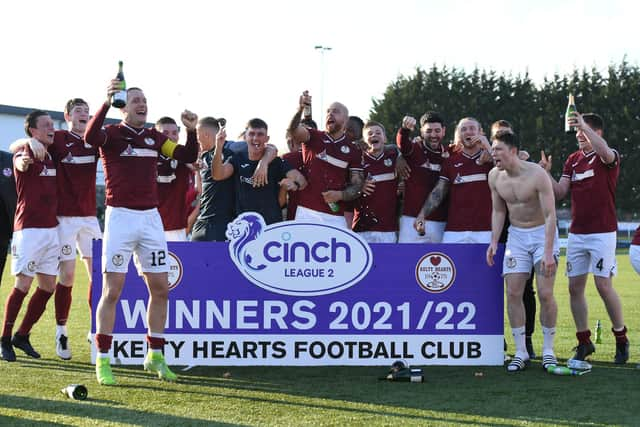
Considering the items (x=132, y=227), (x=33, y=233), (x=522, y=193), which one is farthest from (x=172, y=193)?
(x=522, y=193)

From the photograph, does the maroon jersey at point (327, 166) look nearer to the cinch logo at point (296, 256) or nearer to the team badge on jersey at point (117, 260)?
the cinch logo at point (296, 256)

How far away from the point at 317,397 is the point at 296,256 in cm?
163

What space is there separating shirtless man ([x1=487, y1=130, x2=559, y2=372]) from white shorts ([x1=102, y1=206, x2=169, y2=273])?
3.16 m

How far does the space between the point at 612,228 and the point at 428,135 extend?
7.04ft

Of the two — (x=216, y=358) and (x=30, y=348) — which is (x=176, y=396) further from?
(x=30, y=348)

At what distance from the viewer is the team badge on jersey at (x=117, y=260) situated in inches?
272

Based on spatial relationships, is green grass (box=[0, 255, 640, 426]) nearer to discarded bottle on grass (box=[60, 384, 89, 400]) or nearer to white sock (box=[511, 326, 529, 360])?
discarded bottle on grass (box=[60, 384, 89, 400])

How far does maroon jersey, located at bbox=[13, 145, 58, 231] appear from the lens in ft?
26.7

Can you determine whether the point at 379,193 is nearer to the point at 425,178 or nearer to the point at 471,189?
the point at 425,178

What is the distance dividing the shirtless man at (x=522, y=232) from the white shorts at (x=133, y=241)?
10.4 ft

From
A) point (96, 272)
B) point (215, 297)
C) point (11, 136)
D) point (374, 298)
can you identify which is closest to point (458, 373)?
point (374, 298)

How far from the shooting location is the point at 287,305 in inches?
301

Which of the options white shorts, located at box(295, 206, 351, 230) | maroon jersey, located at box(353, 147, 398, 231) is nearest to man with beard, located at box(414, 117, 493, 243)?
maroon jersey, located at box(353, 147, 398, 231)

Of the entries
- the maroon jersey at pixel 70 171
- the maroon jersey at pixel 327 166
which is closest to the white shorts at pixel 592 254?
the maroon jersey at pixel 327 166
